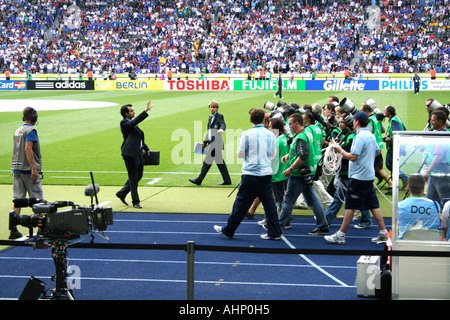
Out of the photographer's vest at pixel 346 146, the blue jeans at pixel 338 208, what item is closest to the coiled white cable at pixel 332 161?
the photographer's vest at pixel 346 146

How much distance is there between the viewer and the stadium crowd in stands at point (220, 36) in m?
54.4

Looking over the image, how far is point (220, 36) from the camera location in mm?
60719

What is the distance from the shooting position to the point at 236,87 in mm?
48719

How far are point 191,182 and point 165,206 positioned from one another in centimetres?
250

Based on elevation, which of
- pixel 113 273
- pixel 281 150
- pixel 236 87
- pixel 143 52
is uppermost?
pixel 143 52

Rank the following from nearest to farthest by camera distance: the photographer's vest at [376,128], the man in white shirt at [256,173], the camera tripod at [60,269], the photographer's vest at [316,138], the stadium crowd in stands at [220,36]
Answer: the camera tripod at [60,269], the man in white shirt at [256,173], the photographer's vest at [316,138], the photographer's vest at [376,128], the stadium crowd in stands at [220,36]

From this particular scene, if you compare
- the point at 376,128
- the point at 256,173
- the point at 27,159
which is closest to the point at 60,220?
the point at 256,173

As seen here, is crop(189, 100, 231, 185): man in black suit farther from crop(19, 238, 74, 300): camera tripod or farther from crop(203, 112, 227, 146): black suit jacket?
crop(19, 238, 74, 300): camera tripod

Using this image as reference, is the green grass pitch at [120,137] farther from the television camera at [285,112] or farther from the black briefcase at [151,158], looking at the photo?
the television camera at [285,112]

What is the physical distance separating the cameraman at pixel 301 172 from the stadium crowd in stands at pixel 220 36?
1752 inches

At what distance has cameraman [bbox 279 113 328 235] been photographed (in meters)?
9.16

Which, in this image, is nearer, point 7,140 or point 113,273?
point 113,273
